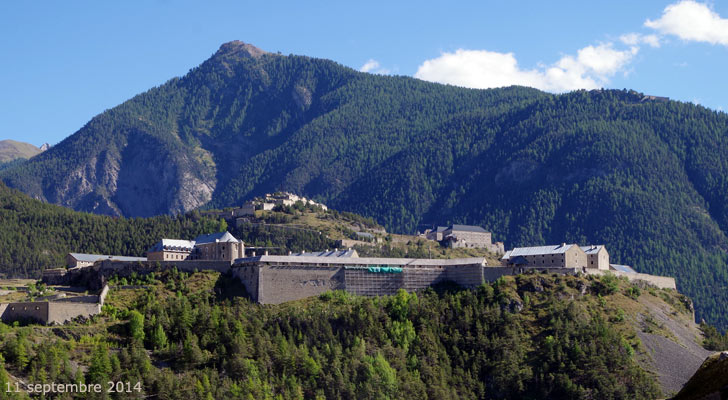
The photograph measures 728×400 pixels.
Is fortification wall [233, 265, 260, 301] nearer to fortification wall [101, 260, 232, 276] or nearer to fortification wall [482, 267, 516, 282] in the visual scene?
fortification wall [101, 260, 232, 276]

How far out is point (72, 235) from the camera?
505ft

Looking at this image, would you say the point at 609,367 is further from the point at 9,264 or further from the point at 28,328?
the point at 9,264

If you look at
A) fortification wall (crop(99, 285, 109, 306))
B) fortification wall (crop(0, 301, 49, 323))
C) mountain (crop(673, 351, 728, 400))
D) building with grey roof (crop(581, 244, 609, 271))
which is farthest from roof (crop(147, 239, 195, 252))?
mountain (crop(673, 351, 728, 400))

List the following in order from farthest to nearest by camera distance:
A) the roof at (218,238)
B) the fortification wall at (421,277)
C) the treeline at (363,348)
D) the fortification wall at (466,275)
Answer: the roof at (218,238) → the fortification wall at (421,277) → the fortification wall at (466,275) → the treeline at (363,348)

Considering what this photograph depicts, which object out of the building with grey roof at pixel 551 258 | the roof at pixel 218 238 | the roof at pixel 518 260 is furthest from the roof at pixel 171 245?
the roof at pixel 518 260

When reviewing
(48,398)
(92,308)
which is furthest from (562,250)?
(48,398)

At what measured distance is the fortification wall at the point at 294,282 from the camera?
114 m

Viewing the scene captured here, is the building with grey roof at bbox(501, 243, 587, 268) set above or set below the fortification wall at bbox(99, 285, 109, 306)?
above

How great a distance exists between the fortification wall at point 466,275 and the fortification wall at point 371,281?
5.97 meters

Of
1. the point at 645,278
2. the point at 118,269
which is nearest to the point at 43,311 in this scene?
the point at 118,269

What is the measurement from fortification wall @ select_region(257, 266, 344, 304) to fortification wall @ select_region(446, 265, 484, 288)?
13369 mm

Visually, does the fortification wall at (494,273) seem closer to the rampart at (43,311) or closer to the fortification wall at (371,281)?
the fortification wall at (371,281)

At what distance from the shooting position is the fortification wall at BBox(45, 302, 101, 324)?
319 feet

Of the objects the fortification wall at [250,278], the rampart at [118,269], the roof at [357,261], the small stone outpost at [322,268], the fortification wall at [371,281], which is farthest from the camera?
the fortification wall at [371,281]
